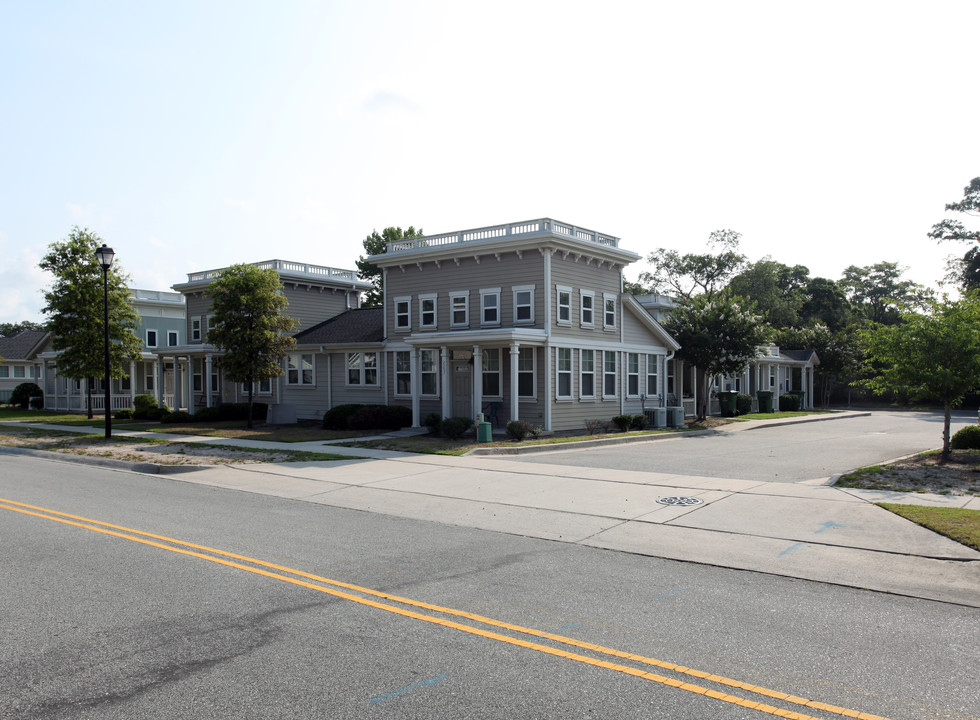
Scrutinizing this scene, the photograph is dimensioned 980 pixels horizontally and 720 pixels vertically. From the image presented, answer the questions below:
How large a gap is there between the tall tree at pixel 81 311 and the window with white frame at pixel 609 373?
21144 millimetres

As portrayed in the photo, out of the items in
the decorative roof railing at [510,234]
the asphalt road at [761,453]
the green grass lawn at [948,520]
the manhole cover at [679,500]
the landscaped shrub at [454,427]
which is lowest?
the asphalt road at [761,453]

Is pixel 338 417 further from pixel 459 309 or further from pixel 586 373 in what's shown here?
pixel 586 373

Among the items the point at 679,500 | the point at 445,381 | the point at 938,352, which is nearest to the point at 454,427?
the point at 445,381

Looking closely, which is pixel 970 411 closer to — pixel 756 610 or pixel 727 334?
pixel 727 334

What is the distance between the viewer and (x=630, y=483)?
14125mm

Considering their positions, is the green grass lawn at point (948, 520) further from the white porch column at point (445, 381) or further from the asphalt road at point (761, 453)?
the white porch column at point (445, 381)

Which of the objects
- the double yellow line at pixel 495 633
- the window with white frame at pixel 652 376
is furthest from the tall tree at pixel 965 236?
the double yellow line at pixel 495 633

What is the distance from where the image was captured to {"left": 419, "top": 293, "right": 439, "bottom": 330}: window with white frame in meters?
28.3

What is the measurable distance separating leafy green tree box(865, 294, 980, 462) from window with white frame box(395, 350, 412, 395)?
17.7m

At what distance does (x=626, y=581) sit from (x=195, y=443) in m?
18.5

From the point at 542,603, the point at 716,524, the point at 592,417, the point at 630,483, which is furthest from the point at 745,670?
the point at 592,417

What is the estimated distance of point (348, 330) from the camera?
3322cm

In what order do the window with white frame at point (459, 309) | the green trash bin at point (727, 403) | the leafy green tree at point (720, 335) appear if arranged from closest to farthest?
the window with white frame at point (459, 309), the leafy green tree at point (720, 335), the green trash bin at point (727, 403)

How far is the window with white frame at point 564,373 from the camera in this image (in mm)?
25859
